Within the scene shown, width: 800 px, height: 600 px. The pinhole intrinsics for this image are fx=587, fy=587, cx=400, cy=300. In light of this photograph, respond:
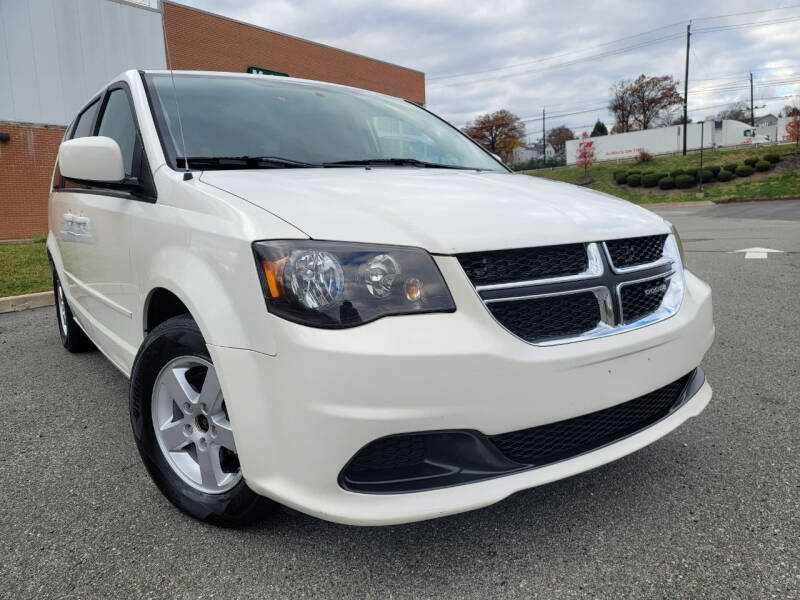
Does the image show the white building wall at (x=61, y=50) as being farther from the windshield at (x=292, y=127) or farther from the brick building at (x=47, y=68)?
the windshield at (x=292, y=127)

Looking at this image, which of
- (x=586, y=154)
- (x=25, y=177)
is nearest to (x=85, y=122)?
(x=25, y=177)

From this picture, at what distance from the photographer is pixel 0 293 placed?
6.34 m

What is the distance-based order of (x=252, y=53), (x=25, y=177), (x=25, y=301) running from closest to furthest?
(x=25, y=301) < (x=25, y=177) < (x=252, y=53)

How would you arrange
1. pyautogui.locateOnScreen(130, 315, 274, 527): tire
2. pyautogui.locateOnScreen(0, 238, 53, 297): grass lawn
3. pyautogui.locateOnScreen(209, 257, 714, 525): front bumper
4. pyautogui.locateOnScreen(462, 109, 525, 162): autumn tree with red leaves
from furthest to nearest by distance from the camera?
pyautogui.locateOnScreen(462, 109, 525, 162): autumn tree with red leaves → pyautogui.locateOnScreen(0, 238, 53, 297): grass lawn → pyautogui.locateOnScreen(130, 315, 274, 527): tire → pyautogui.locateOnScreen(209, 257, 714, 525): front bumper

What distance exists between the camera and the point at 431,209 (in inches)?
67.5

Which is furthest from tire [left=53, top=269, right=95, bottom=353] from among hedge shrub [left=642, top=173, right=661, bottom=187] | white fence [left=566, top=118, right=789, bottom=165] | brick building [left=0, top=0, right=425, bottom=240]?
white fence [left=566, top=118, right=789, bottom=165]

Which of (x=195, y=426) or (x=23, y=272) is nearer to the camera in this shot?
(x=195, y=426)

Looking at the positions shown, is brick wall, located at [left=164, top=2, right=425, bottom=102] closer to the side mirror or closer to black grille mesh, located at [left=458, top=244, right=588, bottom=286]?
the side mirror

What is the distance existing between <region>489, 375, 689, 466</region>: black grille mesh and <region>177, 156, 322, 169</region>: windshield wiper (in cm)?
132

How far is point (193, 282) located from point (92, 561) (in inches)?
35.5

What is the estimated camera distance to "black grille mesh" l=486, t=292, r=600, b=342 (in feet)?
5.16

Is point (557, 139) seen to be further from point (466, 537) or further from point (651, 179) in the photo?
point (466, 537)

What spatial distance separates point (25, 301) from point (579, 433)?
6225mm

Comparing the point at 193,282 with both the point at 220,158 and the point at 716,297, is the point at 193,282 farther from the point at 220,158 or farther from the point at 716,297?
the point at 716,297
